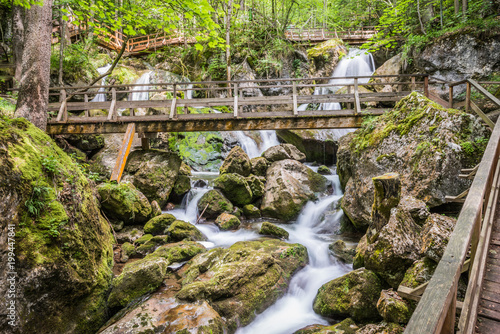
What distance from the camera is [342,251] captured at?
6664 mm

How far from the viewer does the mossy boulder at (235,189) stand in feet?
32.5

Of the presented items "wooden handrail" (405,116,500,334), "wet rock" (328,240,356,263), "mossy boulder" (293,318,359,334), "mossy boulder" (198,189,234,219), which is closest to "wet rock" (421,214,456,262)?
"wooden handrail" (405,116,500,334)

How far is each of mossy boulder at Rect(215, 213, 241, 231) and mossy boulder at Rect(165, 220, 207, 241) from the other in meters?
1.04

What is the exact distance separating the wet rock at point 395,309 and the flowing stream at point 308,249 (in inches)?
60.6

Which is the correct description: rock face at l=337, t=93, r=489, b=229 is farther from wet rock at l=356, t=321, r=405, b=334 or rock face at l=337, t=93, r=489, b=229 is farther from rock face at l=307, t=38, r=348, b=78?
rock face at l=307, t=38, r=348, b=78

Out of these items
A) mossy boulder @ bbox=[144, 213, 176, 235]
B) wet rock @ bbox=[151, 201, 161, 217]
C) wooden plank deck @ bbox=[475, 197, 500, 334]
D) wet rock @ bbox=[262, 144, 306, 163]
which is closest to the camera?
wooden plank deck @ bbox=[475, 197, 500, 334]

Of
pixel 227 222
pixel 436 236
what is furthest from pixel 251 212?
pixel 436 236

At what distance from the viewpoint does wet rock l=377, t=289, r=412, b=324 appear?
310cm

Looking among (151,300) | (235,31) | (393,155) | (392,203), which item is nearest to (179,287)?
(151,300)

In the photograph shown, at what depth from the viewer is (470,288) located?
1.88 m

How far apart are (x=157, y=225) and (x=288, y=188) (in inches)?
182

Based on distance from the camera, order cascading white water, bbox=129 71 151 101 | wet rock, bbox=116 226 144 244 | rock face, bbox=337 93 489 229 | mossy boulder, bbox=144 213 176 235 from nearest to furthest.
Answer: rock face, bbox=337 93 489 229 < wet rock, bbox=116 226 144 244 < mossy boulder, bbox=144 213 176 235 < cascading white water, bbox=129 71 151 101

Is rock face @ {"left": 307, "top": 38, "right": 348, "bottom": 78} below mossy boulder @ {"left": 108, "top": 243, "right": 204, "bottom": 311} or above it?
above

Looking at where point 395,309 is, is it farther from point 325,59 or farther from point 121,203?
point 325,59
